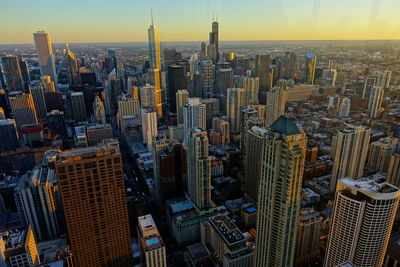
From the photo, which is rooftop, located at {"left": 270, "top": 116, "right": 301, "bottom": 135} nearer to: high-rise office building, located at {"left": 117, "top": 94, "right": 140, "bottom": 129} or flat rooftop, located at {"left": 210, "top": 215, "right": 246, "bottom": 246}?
flat rooftop, located at {"left": 210, "top": 215, "right": 246, "bottom": 246}

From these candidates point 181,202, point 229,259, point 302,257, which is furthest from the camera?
point 181,202

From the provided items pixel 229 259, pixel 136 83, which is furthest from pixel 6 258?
pixel 136 83

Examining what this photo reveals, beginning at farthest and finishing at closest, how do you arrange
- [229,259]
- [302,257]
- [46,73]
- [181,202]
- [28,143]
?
[46,73], [28,143], [181,202], [302,257], [229,259]

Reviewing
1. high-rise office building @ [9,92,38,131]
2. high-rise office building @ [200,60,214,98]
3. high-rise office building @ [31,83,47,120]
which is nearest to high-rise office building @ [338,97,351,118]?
high-rise office building @ [200,60,214,98]

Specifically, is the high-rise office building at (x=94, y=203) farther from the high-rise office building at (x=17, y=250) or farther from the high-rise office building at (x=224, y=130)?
the high-rise office building at (x=224, y=130)

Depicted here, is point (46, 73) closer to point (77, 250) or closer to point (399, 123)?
point (77, 250)

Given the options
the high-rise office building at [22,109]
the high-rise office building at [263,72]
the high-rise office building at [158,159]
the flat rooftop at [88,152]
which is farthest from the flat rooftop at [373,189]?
the high-rise office building at [22,109]

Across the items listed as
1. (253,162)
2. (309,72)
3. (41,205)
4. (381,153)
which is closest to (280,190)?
(253,162)
